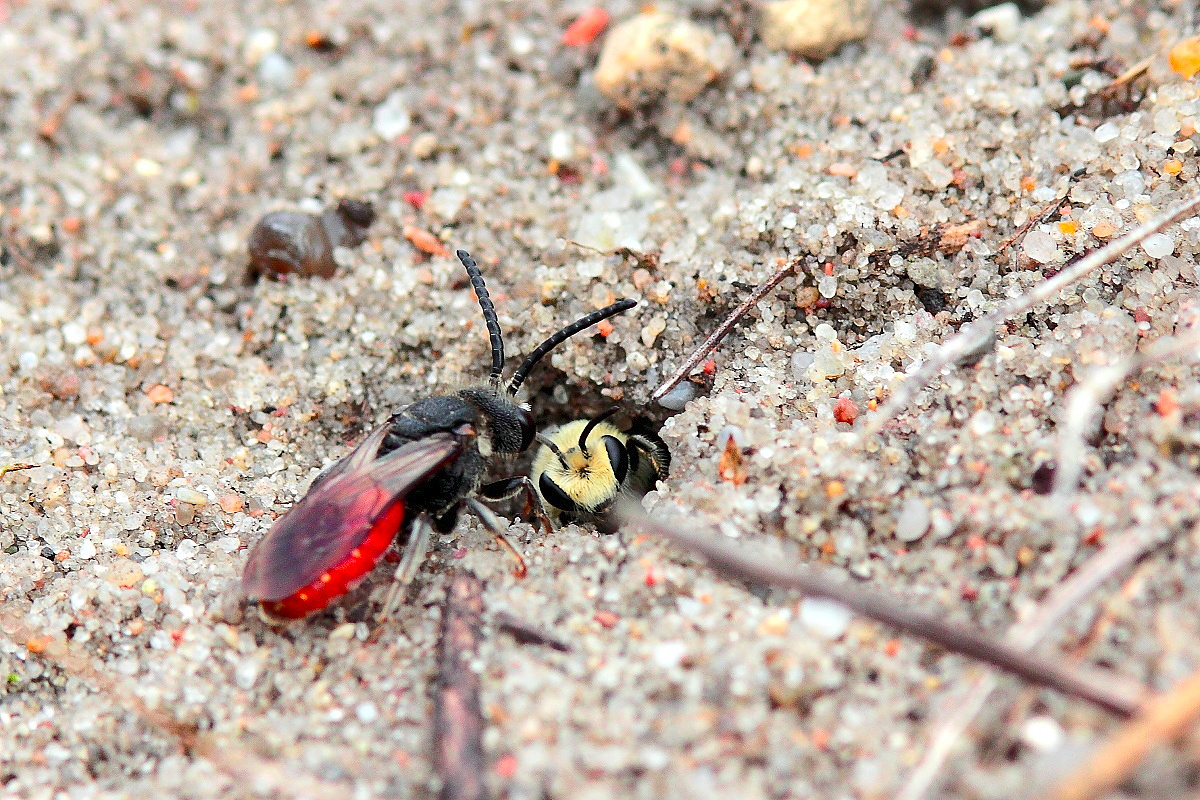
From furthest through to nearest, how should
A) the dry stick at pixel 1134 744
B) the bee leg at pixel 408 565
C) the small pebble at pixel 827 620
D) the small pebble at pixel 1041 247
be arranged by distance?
1. the small pebble at pixel 1041 247
2. the bee leg at pixel 408 565
3. the small pebble at pixel 827 620
4. the dry stick at pixel 1134 744

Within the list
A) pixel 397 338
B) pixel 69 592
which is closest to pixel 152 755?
pixel 69 592

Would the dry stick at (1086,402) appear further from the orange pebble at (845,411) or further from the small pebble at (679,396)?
the small pebble at (679,396)

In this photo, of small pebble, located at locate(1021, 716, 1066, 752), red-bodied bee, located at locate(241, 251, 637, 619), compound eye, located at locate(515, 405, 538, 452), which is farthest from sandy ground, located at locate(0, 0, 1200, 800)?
compound eye, located at locate(515, 405, 538, 452)

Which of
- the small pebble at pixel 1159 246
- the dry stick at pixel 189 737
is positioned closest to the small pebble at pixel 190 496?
the dry stick at pixel 189 737

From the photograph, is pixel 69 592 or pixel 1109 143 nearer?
pixel 69 592

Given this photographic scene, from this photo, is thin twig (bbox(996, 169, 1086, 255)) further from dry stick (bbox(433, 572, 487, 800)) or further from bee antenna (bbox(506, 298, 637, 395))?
dry stick (bbox(433, 572, 487, 800))

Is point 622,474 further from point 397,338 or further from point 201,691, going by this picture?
point 201,691

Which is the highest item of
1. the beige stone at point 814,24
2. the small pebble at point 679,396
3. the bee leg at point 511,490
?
the beige stone at point 814,24
